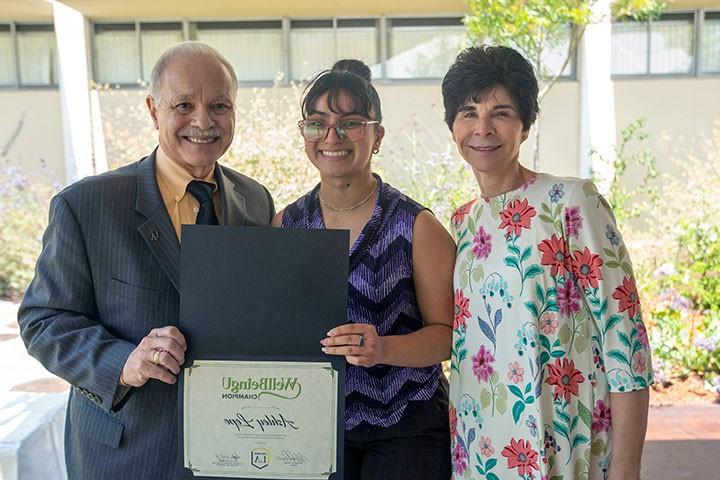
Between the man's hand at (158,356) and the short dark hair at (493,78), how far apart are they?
98 cm

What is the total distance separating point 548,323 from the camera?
1.79m

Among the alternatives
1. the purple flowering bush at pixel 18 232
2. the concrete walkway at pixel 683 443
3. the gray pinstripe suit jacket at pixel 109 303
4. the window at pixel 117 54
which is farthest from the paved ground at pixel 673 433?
the window at pixel 117 54

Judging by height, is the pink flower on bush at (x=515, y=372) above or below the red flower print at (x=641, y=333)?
below

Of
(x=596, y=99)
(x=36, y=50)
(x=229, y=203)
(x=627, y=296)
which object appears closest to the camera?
(x=627, y=296)

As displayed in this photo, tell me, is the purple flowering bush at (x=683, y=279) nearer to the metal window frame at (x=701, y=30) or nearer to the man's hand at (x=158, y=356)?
the metal window frame at (x=701, y=30)

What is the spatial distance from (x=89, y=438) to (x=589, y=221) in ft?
4.68

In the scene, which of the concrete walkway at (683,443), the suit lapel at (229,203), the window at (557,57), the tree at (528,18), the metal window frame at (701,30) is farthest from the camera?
the metal window frame at (701,30)

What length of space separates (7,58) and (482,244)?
1010 cm

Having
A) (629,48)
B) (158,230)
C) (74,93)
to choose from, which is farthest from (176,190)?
(629,48)

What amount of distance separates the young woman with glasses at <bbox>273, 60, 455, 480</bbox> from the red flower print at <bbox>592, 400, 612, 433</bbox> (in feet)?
1.37

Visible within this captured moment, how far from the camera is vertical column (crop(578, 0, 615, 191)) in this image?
916cm

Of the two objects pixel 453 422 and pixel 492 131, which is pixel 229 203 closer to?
pixel 492 131

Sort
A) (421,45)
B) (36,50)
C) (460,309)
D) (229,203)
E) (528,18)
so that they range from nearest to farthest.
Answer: (460,309) → (229,203) → (528,18) → (421,45) → (36,50)

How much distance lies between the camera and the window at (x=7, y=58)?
33.1 ft
